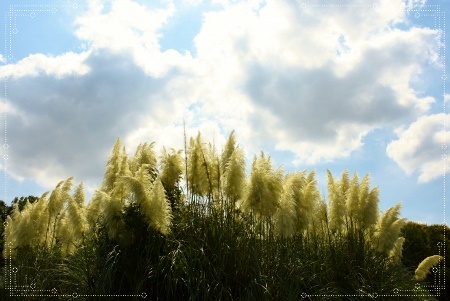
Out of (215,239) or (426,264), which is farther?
(426,264)

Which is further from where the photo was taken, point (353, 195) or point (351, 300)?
point (353, 195)

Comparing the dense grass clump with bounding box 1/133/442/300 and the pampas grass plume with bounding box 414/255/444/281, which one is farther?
the pampas grass plume with bounding box 414/255/444/281

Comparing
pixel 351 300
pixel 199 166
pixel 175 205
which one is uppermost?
pixel 199 166

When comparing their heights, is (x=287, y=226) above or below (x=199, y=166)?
below

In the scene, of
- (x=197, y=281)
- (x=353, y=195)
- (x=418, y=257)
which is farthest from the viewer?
(x=418, y=257)

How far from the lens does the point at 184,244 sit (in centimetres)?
657

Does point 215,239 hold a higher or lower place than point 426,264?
higher

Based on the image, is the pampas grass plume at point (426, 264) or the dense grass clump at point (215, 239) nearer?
the dense grass clump at point (215, 239)

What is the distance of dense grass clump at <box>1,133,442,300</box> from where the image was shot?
20.5 feet

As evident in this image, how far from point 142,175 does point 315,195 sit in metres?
2.48

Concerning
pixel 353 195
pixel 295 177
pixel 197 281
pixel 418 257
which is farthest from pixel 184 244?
pixel 418 257

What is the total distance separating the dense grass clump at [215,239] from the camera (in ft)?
20.5

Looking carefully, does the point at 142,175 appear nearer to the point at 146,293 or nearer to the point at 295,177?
the point at 146,293

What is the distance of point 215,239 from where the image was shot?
21.5 ft
